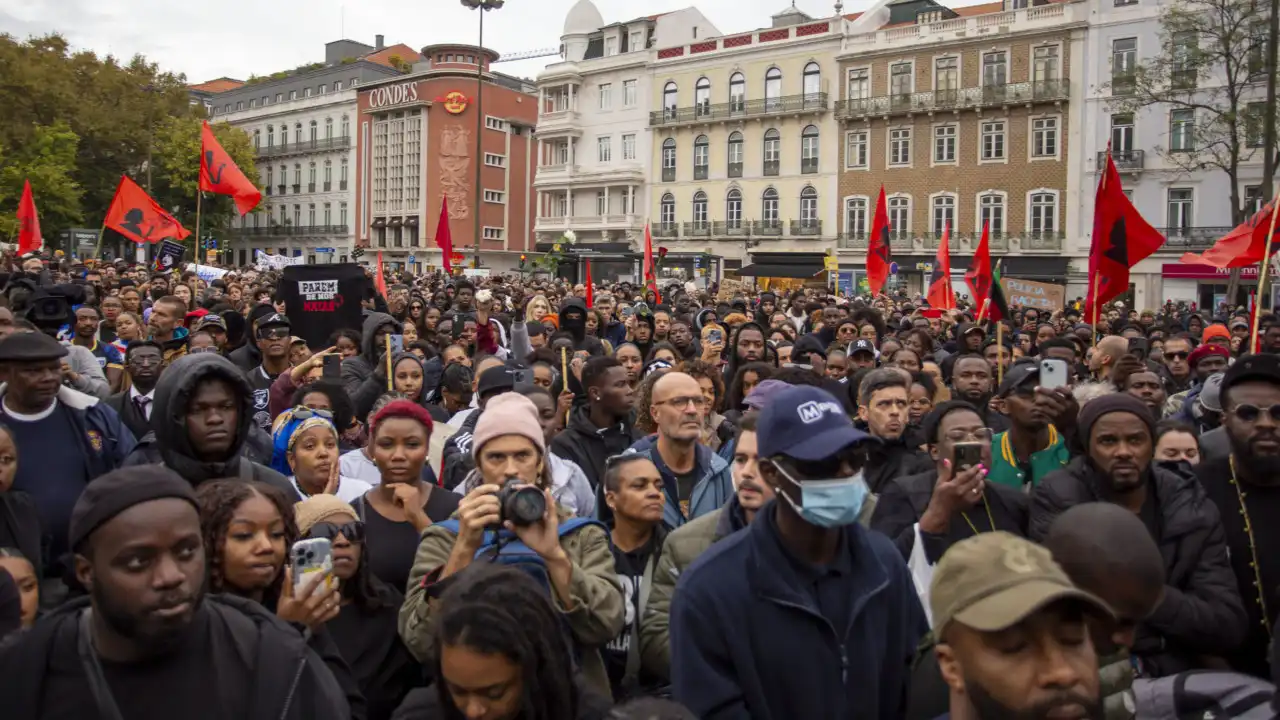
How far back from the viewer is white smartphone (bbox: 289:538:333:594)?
2.80 metres

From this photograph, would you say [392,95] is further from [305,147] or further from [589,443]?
[589,443]

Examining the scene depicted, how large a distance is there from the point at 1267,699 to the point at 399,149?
204ft

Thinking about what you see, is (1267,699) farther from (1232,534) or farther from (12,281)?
(12,281)

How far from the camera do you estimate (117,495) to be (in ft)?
7.75

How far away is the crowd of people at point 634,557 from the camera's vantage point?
2.30m

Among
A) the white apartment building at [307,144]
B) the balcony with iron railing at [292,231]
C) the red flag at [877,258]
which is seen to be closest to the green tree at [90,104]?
the white apartment building at [307,144]

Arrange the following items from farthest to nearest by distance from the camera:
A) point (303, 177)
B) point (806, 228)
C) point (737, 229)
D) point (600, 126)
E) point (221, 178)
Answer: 1. point (303, 177)
2. point (600, 126)
3. point (737, 229)
4. point (806, 228)
5. point (221, 178)

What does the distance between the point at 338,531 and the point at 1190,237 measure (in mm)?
39389

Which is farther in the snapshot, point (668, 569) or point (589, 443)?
point (589, 443)

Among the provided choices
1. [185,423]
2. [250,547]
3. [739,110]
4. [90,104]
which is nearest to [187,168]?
[90,104]

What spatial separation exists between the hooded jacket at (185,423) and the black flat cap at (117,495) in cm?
141

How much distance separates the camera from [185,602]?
2.32m

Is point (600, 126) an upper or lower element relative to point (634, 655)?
upper

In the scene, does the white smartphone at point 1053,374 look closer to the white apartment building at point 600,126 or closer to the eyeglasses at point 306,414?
the eyeglasses at point 306,414
